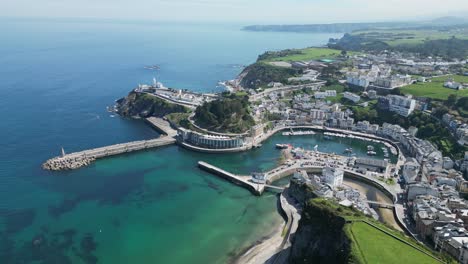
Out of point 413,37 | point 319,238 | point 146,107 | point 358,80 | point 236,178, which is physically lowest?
point 236,178

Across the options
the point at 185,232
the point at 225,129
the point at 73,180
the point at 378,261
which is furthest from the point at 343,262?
the point at 225,129

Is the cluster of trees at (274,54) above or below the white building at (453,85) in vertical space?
above

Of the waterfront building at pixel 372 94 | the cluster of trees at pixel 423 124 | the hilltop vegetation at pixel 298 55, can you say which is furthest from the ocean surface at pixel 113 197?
the hilltop vegetation at pixel 298 55

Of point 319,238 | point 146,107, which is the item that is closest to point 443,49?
point 146,107

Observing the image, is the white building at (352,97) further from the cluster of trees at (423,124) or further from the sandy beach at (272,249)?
the sandy beach at (272,249)

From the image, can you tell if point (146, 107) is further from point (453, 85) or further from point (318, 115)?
point (453, 85)

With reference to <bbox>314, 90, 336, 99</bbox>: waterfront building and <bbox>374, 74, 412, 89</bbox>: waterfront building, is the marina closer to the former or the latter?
<bbox>314, 90, 336, 99</bbox>: waterfront building

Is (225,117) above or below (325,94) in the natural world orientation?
below
